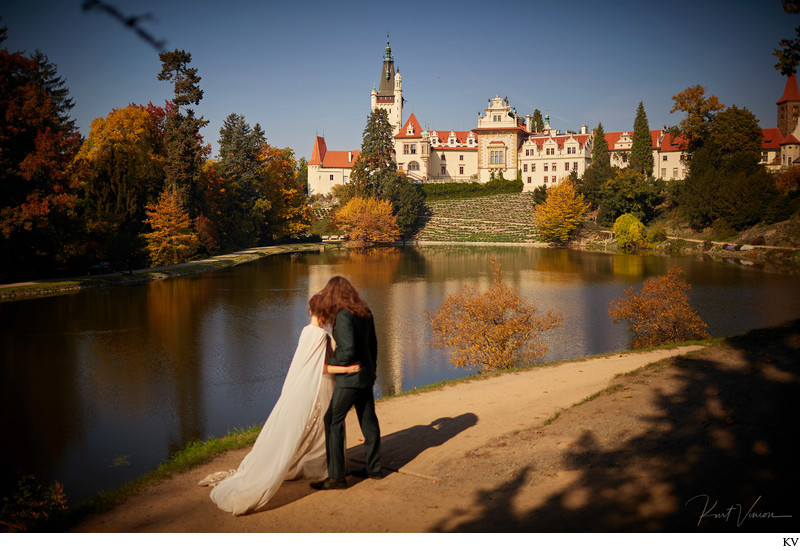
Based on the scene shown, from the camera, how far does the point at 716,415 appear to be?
6328mm

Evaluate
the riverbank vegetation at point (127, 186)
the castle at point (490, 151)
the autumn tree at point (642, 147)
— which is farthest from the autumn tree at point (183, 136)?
the autumn tree at point (642, 147)

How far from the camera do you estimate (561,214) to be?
61250mm

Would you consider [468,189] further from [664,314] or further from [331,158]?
[664,314]

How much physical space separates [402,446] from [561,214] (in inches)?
2247

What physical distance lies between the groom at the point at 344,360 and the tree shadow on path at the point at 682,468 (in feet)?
4.40

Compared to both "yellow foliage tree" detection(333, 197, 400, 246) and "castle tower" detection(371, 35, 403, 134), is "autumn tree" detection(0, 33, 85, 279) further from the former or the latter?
"castle tower" detection(371, 35, 403, 134)

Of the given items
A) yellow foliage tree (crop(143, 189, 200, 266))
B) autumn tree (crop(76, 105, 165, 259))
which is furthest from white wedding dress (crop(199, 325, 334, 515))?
yellow foliage tree (crop(143, 189, 200, 266))

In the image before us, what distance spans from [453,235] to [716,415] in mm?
62147

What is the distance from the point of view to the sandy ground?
4.58 metres

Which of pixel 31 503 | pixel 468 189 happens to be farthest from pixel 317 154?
pixel 31 503

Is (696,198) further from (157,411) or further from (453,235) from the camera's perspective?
(157,411)

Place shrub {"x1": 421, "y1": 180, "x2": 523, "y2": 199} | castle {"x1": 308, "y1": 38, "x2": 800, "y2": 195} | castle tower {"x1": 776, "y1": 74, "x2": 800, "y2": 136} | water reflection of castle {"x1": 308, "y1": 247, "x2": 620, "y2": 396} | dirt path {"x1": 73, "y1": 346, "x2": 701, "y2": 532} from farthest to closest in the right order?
shrub {"x1": 421, "y1": 180, "x2": 523, "y2": 199} < castle {"x1": 308, "y1": 38, "x2": 800, "y2": 195} < water reflection of castle {"x1": 308, "y1": 247, "x2": 620, "y2": 396} < castle tower {"x1": 776, "y1": 74, "x2": 800, "y2": 136} < dirt path {"x1": 73, "y1": 346, "x2": 701, "y2": 532}

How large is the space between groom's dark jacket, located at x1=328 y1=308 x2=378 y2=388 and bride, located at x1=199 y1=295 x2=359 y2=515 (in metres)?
0.07

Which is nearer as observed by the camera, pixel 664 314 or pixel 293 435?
pixel 293 435
